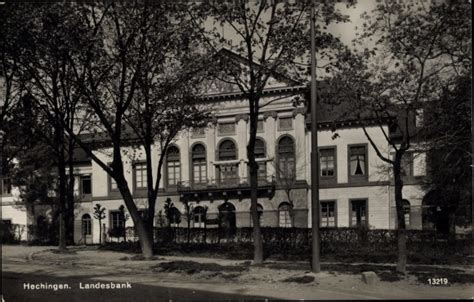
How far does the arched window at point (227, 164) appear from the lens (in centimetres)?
4141

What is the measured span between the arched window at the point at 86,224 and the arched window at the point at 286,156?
16698 millimetres

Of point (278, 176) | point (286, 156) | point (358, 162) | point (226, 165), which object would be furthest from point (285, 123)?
point (358, 162)

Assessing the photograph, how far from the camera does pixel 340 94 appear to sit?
46.6ft

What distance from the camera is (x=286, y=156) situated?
40844 millimetres

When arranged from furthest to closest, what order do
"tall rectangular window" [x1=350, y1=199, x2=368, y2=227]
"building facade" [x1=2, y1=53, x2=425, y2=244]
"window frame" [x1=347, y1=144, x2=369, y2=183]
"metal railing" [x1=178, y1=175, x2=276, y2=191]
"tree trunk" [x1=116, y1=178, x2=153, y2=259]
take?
"metal railing" [x1=178, y1=175, x2=276, y2=191] → "window frame" [x1=347, y1=144, x2=369, y2=183] → "tall rectangular window" [x1=350, y1=199, x2=368, y2=227] → "building facade" [x1=2, y1=53, x2=425, y2=244] → "tree trunk" [x1=116, y1=178, x2=153, y2=259]

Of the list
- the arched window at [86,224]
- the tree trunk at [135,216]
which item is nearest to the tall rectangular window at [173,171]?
the arched window at [86,224]

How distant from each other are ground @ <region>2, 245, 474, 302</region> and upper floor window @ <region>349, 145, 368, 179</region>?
79.9 feet

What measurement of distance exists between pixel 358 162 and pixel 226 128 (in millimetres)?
9984

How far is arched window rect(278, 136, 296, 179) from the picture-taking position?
40.2m

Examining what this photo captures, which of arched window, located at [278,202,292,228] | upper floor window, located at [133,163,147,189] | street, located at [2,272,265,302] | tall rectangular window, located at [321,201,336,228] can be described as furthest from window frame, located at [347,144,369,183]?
street, located at [2,272,265,302]

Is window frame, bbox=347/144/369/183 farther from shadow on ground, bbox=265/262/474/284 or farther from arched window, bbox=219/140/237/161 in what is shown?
shadow on ground, bbox=265/262/474/284

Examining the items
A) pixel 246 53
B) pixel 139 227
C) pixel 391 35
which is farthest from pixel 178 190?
pixel 391 35

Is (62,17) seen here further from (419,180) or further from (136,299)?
(419,180)

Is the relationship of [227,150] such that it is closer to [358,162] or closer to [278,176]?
[278,176]
